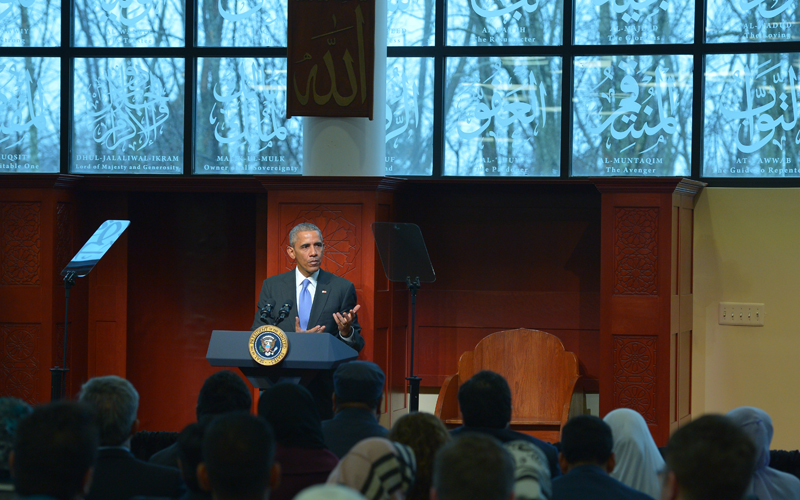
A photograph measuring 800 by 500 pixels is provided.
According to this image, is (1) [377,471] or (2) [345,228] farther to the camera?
(2) [345,228]

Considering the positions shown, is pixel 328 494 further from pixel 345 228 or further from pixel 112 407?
pixel 345 228

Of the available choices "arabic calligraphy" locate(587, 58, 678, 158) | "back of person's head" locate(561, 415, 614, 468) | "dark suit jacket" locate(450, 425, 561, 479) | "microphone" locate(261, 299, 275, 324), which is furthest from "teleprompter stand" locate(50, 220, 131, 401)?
"back of person's head" locate(561, 415, 614, 468)

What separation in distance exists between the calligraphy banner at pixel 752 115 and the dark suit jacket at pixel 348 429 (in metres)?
3.90

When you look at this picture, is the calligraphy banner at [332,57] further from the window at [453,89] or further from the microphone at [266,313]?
the microphone at [266,313]

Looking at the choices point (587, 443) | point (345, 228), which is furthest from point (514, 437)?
point (345, 228)

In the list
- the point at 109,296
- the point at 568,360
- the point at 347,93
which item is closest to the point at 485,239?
the point at 568,360

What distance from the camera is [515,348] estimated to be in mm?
5969

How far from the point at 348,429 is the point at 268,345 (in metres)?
1.46

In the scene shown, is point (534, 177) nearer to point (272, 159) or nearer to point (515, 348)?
point (515, 348)

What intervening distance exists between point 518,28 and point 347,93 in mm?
1418

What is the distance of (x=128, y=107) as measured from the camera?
664cm

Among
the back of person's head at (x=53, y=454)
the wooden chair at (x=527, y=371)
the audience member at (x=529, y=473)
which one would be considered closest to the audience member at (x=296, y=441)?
the audience member at (x=529, y=473)

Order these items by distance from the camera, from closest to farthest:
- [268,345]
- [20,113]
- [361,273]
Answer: [268,345] → [361,273] → [20,113]

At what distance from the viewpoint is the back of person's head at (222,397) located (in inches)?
117
